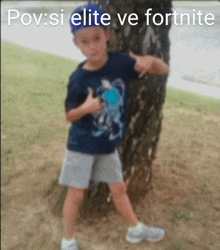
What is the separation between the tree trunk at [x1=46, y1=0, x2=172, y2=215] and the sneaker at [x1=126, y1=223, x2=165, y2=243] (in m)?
0.37

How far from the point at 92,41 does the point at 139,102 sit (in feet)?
2.78

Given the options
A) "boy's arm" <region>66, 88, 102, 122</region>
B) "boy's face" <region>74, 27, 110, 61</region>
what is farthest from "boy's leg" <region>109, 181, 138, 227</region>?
"boy's face" <region>74, 27, 110, 61</region>

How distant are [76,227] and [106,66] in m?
1.45

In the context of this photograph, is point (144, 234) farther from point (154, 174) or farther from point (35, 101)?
point (35, 101)

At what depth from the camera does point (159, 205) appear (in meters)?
2.81

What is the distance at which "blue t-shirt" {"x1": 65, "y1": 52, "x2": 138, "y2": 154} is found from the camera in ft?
5.84

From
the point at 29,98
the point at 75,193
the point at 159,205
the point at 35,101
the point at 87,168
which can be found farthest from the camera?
the point at 29,98

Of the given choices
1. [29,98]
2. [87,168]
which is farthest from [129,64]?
[29,98]

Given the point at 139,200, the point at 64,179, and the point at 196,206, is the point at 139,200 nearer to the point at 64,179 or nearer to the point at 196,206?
the point at 196,206

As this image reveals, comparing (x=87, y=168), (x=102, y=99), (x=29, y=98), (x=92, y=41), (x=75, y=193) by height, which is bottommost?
(x=29, y=98)

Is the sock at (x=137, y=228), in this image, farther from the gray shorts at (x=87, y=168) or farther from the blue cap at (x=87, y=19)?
the blue cap at (x=87, y=19)

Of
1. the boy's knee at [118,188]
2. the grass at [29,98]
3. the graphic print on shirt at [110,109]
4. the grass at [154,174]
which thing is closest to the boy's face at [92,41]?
the graphic print on shirt at [110,109]

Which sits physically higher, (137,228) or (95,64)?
(95,64)

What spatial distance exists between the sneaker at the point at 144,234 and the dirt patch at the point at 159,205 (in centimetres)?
4
